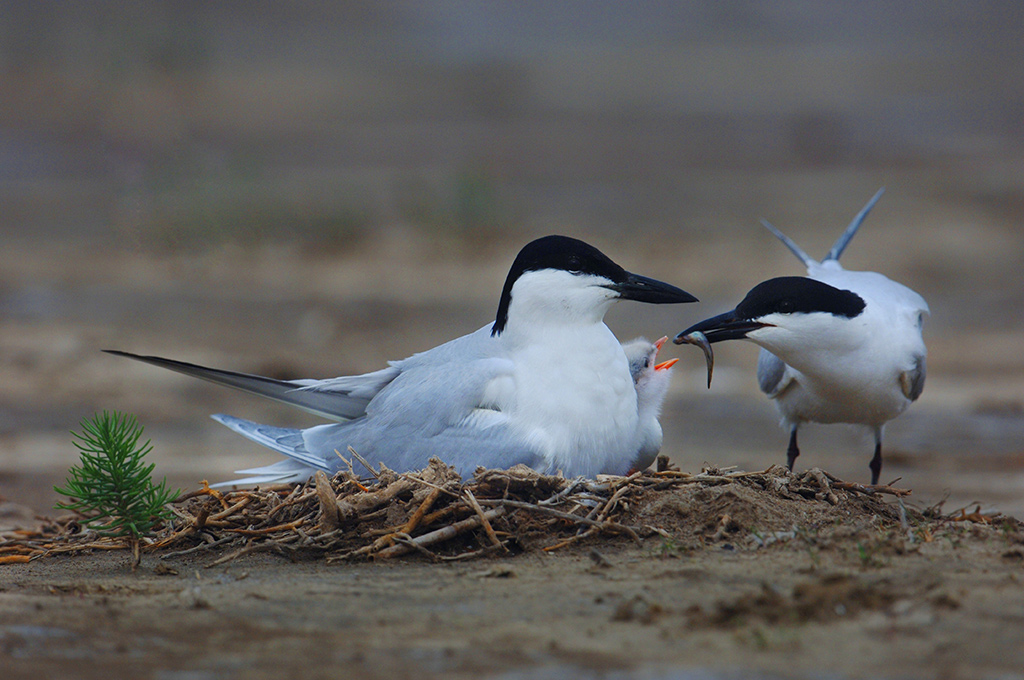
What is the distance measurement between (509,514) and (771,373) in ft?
7.97

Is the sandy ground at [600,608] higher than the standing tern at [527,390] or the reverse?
the reverse

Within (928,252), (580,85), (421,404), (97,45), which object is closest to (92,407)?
(421,404)

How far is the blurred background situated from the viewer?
9.17m

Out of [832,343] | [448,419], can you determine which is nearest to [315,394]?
[448,419]

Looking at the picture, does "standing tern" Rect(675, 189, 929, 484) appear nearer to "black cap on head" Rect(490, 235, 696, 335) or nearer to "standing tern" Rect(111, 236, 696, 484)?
"black cap on head" Rect(490, 235, 696, 335)

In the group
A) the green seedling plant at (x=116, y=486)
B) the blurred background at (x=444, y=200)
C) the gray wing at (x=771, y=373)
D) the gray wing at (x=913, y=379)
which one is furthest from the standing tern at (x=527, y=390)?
the blurred background at (x=444, y=200)

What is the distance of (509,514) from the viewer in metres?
4.38

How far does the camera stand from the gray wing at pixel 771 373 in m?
6.21

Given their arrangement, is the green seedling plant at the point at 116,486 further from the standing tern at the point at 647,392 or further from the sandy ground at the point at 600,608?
the standing tern at the point at 647,392

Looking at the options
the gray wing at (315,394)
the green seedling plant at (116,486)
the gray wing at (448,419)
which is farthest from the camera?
the gray wing at (315,394)

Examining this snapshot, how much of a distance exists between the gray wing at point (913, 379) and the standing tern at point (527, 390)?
4.97 feet

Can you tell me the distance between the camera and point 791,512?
4414 millimetres

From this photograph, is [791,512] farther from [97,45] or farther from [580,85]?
[580,85]

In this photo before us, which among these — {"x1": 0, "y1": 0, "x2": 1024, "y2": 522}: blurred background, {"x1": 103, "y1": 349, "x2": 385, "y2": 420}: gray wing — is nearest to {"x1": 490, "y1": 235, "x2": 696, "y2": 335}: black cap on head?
{"x1": 103, "y1": 349, "x2": 385, "y2": 420}: gray wing
